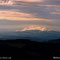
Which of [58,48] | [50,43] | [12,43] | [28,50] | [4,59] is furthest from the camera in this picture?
[12,43]

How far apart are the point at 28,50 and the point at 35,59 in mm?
12194

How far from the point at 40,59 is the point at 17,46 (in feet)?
55.3

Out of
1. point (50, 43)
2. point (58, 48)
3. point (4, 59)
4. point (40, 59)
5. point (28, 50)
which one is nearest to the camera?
point (4, 59)

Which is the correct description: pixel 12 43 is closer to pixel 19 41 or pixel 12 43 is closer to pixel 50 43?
pixel 19 41

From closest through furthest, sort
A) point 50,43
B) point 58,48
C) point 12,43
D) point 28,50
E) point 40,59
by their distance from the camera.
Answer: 1. point 40,59
2. point 50,43
3. point 58,48
4. point 28,50
5. point 12,43

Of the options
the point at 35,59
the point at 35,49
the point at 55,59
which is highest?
the point at 55,59

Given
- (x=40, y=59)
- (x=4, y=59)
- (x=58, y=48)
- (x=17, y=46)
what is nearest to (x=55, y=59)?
(x=4, y=59)

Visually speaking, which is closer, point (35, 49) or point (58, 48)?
point (58, 48)

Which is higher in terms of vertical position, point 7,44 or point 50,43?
point 50,43

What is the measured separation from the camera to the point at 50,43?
35.1m

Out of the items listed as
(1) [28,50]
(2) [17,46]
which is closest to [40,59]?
(1) [28,50]

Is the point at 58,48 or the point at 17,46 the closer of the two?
the point at 58,48

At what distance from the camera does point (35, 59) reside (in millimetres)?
29219

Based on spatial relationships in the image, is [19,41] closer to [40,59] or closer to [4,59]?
[40,59]
